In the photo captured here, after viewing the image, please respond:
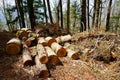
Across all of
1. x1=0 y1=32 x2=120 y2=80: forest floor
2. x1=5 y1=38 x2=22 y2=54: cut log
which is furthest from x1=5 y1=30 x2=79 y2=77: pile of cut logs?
x1=0 y1=32 x2=120 y2=80: forest floor

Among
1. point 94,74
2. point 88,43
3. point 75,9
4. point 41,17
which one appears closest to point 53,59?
point 94,74

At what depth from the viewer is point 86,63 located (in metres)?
7.15

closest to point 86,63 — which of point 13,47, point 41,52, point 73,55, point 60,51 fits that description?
point 73,55

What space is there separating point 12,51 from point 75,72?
111 inches

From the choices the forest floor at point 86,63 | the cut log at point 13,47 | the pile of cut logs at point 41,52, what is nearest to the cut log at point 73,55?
the pile of cut logs at point 41,52

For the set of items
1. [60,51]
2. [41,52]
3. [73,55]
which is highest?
[41,52]

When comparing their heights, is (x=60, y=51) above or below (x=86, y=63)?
above

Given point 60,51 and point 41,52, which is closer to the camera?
point 41,52

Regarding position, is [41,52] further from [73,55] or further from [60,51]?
[73,55]

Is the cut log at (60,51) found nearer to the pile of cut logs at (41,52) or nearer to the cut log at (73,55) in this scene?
the pile of cut logs at (41,52)

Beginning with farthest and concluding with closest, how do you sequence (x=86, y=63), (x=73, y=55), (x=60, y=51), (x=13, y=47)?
(x=13, y=47), (x=60, y=51), (x=73, y=55), (x=86, y=63)

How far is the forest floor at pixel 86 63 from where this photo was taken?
6422mm

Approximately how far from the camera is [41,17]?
26531 mm

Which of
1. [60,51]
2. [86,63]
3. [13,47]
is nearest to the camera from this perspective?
[86,63]
